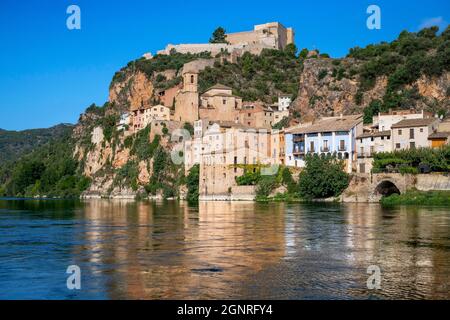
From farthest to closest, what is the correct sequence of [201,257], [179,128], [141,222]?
[179,128] → [141,222] → [201,257]

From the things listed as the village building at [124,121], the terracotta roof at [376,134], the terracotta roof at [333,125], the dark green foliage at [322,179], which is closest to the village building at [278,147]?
the terracotta roof at [333,125]

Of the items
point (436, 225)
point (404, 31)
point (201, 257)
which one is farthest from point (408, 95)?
point (201, 257)

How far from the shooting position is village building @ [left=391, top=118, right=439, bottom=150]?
6278cm

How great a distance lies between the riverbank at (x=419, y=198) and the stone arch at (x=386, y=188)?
2.48 metres

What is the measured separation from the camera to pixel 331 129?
228ft

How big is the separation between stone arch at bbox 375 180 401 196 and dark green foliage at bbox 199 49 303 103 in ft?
148

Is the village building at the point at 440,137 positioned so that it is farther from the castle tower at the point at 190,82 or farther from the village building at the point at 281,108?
the castle tower at the point at 190,82

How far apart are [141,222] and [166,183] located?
163 ft

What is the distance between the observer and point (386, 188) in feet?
197

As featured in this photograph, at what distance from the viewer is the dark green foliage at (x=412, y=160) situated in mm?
55750

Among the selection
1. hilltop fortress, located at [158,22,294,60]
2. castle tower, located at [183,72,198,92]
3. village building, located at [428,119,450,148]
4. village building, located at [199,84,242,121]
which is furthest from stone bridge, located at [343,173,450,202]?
hilltop fortress, located at [158,22,294,60]
